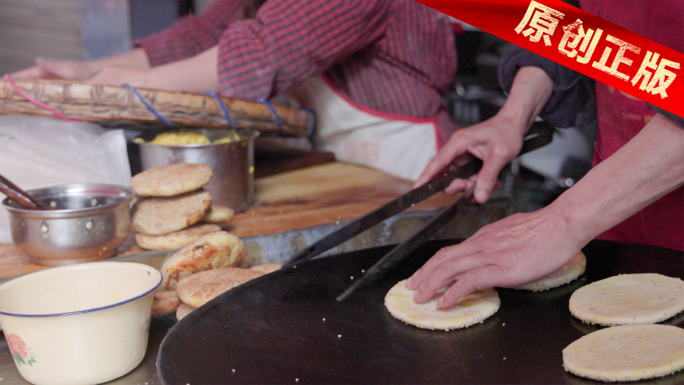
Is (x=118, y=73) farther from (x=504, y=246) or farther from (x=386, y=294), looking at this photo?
(x=504, y=246)

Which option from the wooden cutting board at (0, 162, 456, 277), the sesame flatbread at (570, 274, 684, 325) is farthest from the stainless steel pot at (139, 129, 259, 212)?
the sesame flatbread at (570, 274, 684, 325)

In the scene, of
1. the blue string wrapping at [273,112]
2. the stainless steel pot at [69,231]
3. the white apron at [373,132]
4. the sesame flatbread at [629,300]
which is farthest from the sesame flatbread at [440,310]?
the white apron at [373,132]

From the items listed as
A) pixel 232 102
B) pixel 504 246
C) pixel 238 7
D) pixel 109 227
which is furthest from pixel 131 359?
pixel 238 7

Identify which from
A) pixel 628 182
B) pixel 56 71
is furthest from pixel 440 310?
pixel 56 71

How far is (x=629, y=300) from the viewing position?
1050 mm

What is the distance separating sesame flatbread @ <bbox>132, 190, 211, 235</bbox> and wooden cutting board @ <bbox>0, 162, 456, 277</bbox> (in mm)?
88

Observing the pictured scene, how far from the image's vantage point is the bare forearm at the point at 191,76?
207 cm

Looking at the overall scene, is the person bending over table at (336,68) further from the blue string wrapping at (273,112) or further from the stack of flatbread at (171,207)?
the stack of flatbread at (171,207)

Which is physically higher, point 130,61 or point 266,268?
point 130,61

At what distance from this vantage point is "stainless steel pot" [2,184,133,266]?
4.26 ft

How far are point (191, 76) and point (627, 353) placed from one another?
Result: 5.52ft

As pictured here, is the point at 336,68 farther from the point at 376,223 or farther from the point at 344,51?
the point at 376,223

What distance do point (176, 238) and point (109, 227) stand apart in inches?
6.4

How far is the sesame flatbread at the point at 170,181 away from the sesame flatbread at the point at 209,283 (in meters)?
0.30
